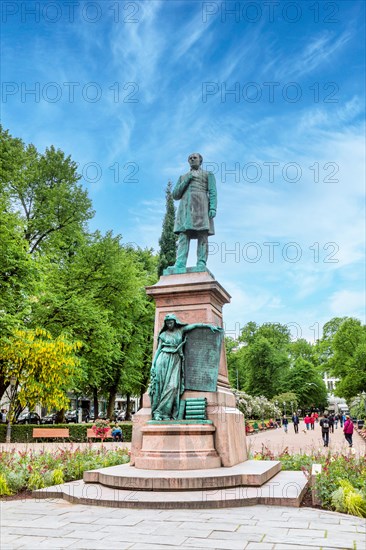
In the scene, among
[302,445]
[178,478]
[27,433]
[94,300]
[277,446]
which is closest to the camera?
[178,478]

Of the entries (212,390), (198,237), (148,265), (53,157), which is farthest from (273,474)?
(148,265)

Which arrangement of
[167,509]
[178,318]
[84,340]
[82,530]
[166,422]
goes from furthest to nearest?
1. [84,340]
2. [178,318]
3. [166,422]
4. [167,509]
5. [82,530]

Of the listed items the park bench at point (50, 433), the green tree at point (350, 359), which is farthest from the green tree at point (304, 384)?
the park bench at point (50, 433)

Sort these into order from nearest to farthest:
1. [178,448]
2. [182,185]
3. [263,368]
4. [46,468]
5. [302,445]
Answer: [178,448]
[46,468]
[182,185]
[302,445]
[263,368]

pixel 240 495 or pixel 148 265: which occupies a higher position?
pixel 148 265

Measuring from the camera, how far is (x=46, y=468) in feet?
34.3

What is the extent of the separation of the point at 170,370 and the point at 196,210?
12.5 feet

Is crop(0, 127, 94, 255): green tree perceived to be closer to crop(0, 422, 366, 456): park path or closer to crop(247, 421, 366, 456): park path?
crop(0, 422, 366, 456): park path

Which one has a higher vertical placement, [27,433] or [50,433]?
[50,433]

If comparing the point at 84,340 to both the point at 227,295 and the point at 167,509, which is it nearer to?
the point at 227,295

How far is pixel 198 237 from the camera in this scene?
40.3ft

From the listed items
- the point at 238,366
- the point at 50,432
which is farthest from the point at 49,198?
the point at 238,366

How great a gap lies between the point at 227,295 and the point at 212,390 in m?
2.44

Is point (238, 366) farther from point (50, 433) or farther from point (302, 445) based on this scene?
point (50, 433)
